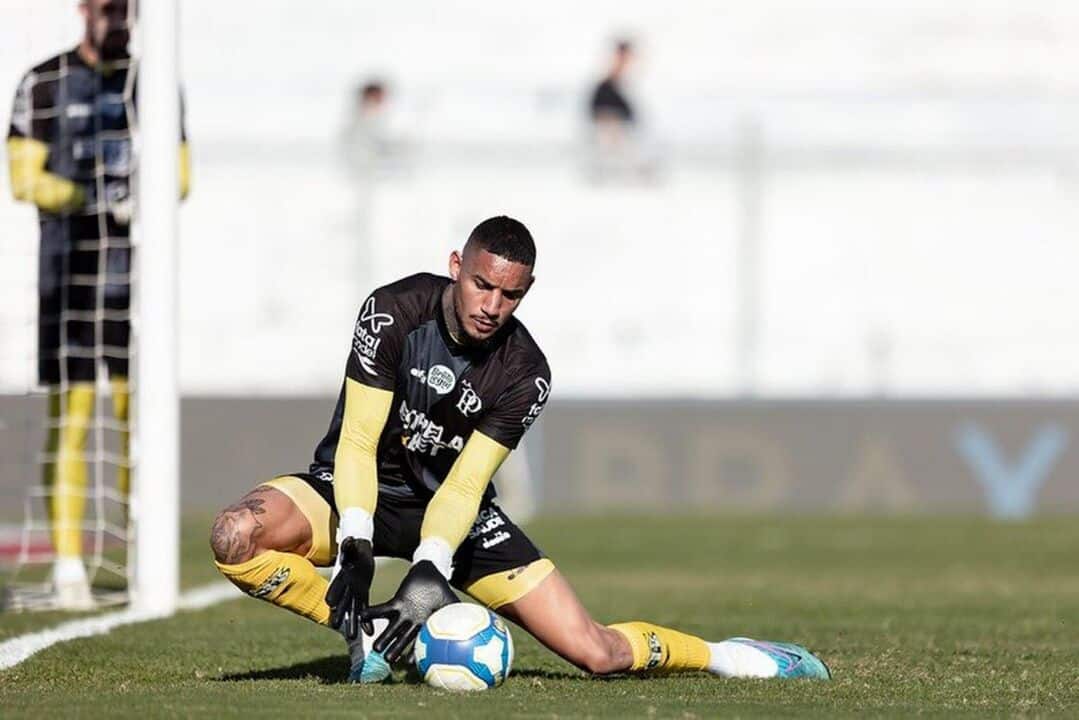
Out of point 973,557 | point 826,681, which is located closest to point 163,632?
point 826,681

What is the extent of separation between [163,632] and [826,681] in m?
3.18

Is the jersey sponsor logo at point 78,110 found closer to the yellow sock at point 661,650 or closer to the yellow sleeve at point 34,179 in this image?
the yellow sleeve at point 34,179

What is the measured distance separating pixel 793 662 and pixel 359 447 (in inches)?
69.7

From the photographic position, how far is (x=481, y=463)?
7.26m

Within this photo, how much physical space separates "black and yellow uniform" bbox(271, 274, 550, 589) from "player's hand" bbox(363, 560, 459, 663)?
492 mm

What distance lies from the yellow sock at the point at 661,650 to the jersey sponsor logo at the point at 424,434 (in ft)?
2.94

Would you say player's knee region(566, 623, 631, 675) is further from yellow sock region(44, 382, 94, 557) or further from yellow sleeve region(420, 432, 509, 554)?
yellow sock region(44, 382, 94, 557)

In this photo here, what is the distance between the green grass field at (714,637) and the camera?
6504 mm

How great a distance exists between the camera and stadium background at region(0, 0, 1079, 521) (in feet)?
63.2

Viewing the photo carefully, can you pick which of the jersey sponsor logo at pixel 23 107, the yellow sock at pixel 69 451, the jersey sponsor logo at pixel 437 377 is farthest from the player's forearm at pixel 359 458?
the jersey sponsor logo at pixel 23 107

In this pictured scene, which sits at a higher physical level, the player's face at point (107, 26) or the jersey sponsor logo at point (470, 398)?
the player's face at point (107, 26)

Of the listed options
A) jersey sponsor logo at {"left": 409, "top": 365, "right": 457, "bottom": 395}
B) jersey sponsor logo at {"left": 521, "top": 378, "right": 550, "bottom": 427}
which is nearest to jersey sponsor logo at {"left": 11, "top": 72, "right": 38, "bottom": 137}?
jersey sponsor logo at {"left": 409, "top": 365, "right": 457, "bottom": 395}

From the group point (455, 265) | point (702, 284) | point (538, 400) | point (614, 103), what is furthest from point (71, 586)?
point (614, 103)

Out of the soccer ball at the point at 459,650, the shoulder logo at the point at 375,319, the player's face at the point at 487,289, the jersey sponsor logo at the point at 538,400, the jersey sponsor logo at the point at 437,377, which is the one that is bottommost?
the soccer ball at the point at 459,650
